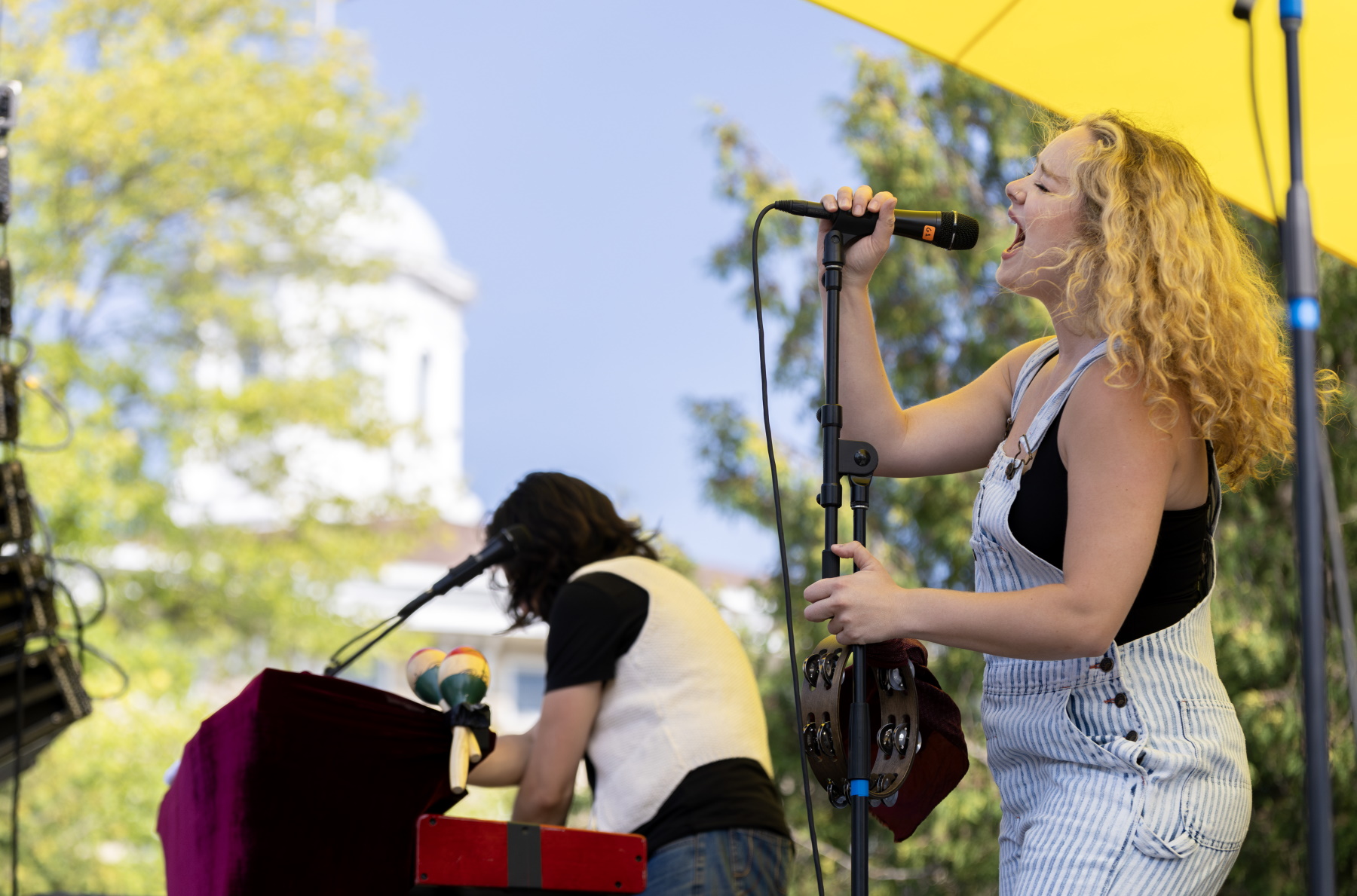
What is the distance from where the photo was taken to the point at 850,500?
167cm

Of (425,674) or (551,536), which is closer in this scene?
(425,674)

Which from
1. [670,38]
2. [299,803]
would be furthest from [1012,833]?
[670,38]

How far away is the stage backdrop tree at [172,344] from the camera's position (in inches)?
340

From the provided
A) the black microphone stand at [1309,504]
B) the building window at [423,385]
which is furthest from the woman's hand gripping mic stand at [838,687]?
the building window at [423,385]

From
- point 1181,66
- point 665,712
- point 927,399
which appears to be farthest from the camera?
point 927,399

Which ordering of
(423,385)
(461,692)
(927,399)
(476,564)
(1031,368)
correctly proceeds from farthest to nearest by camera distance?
(423,385) < (927,399) < (476,564) < (461,692) < (1031,368)

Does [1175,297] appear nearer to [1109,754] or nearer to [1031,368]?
[1031,368]

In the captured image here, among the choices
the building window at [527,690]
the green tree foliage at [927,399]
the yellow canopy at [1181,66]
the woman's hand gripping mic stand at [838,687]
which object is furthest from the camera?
the building window at [527,690]

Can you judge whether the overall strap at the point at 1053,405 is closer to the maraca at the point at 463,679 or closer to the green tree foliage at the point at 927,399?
the maraca at the point at 463,679

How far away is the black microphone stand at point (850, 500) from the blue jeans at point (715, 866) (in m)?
0.69

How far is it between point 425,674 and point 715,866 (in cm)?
61

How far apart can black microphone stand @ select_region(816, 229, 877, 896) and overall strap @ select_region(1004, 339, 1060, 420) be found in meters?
0.27

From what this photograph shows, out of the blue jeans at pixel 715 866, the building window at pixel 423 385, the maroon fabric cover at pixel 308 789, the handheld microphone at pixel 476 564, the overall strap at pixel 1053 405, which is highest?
the building window at pixel 423 385

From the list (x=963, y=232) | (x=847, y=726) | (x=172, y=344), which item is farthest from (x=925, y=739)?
(x=172, y=344)
